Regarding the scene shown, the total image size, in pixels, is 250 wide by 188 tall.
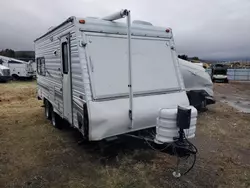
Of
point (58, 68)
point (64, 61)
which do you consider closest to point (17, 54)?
point (58, 68)

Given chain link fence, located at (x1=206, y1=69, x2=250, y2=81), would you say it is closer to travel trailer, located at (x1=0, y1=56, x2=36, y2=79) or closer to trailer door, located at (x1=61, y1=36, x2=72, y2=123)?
travel trailer, located at (x1=0, y1=56, x2=36, y2=79)

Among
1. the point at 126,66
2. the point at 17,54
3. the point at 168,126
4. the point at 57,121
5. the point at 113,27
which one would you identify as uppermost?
the point at 17,54

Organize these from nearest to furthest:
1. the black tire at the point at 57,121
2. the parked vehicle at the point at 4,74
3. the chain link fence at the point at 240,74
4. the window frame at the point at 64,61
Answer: the window frame at the point at 64,61 → the black tire at the point at 57,121 → the parked vehicle at the point at 4,74 → the chain link fence at the point at 240,74

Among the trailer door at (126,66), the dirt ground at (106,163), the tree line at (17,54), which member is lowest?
the dirt ground at (106,163)

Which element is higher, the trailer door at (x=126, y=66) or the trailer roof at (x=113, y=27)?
the trailer roof at (x=113, y=27)

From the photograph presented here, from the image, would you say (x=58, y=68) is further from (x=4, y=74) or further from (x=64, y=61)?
(x=4, y=74)

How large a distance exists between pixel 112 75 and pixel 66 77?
1246mm

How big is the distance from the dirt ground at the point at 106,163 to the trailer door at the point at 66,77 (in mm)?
883

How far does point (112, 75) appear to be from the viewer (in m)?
4.41

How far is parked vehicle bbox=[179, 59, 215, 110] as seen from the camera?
8352mm

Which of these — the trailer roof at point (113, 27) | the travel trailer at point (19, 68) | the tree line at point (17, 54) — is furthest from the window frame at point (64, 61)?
the tree line at point (17, 54)

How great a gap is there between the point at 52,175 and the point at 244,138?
4856 millimetres

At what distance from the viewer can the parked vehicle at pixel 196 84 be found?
27.4ft

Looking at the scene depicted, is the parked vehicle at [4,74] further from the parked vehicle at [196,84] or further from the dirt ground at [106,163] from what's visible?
the parked vehicle at [196,84]
